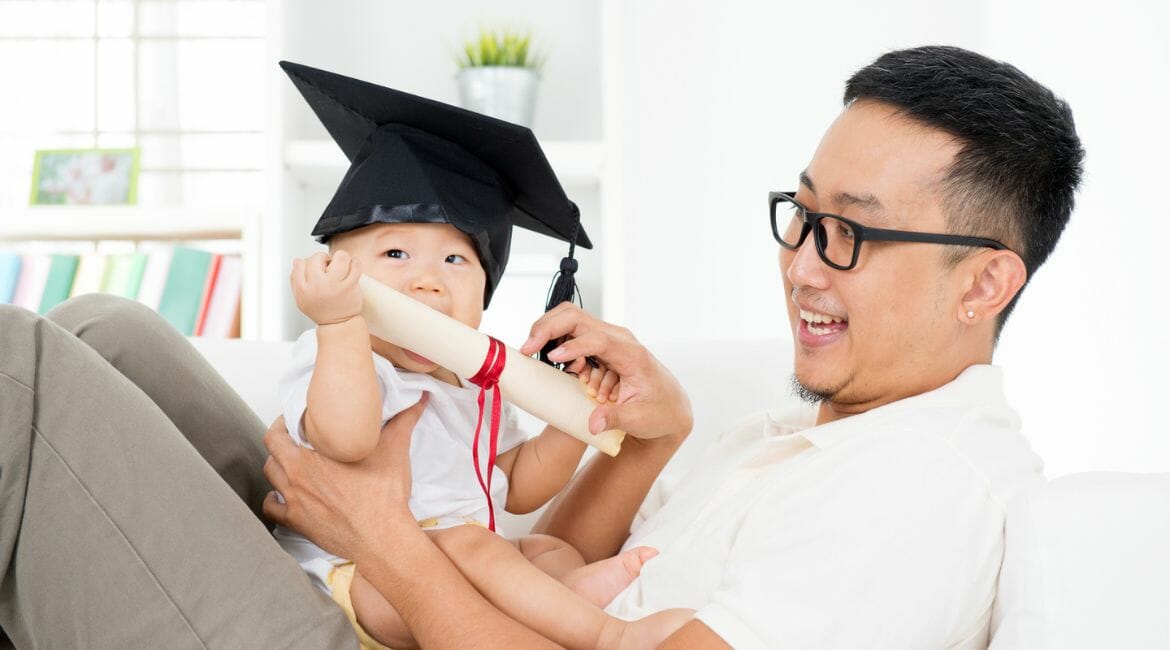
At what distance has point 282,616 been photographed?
1.31m

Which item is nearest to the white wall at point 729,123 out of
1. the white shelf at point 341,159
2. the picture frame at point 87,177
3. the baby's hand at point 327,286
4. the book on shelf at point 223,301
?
the white shelf at point 341,159

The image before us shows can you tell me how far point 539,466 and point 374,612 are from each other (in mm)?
361

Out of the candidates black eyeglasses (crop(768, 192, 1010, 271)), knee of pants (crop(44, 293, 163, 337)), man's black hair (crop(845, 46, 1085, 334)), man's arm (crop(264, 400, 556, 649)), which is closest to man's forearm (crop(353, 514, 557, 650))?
man's arm (crop(264, 400, 556, 649))

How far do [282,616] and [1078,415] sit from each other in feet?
7.72

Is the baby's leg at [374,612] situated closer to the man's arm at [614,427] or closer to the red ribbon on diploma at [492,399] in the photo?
the red ribbon on diploma at [492,399]

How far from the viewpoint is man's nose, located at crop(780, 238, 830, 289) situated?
4.80 ft

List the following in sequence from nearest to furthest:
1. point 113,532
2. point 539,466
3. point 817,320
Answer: point 113,532, point 817,320, point 539,466

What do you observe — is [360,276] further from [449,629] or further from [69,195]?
[69,195]

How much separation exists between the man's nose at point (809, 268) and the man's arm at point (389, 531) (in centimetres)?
55

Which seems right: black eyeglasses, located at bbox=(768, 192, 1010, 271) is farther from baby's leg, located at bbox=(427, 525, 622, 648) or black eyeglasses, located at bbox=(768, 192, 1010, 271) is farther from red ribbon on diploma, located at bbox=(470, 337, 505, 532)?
baby's leg, located at bbox=(427, 525, 622, 648)

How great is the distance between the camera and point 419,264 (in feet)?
5.14

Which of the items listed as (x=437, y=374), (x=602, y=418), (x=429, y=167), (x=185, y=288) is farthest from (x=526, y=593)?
(x=185, y=288)

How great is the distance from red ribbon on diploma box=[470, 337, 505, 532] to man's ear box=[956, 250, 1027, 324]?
1.95 ft

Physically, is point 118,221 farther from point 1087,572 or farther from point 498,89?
point 1087,572
